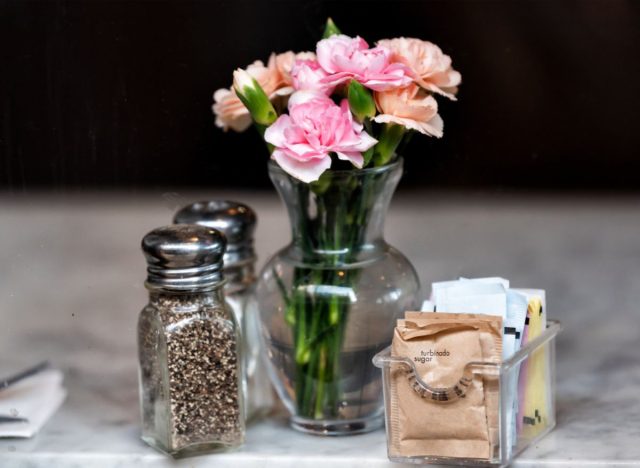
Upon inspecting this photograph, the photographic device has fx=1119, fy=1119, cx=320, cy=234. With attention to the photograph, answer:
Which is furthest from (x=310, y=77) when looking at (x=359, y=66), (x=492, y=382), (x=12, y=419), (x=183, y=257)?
(x=12, y=419)

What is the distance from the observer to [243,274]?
3.42 ft

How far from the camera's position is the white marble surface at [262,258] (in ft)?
3.10

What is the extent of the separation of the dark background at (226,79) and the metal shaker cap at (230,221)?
94 mm

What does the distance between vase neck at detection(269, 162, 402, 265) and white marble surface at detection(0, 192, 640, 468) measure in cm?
16

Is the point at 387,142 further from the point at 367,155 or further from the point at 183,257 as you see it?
the point at 183,257

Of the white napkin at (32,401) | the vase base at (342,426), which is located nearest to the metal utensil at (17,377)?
the white napkin at (32,401)

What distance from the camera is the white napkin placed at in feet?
3.29

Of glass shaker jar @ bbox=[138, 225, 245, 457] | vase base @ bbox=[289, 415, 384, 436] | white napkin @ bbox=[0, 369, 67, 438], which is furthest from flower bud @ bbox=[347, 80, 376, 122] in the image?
white napkin @ bbox=[0, 369, 67, 438]

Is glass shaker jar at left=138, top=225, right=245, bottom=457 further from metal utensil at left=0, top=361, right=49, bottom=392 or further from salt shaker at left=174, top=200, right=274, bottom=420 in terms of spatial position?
metal utensil at left=0, top=361, right=49, bottom=392

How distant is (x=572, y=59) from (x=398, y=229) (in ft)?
0.87

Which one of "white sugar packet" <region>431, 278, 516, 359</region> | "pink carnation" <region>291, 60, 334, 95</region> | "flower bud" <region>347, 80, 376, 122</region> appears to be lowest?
"white sugar packet" <region>431, 278, 516, 359</region>

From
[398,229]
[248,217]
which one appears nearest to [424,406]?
[248,217]

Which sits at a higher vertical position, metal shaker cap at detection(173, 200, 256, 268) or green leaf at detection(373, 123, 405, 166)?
green leaf at detection(373, 123, 405, 166)

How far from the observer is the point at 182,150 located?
114 cm
